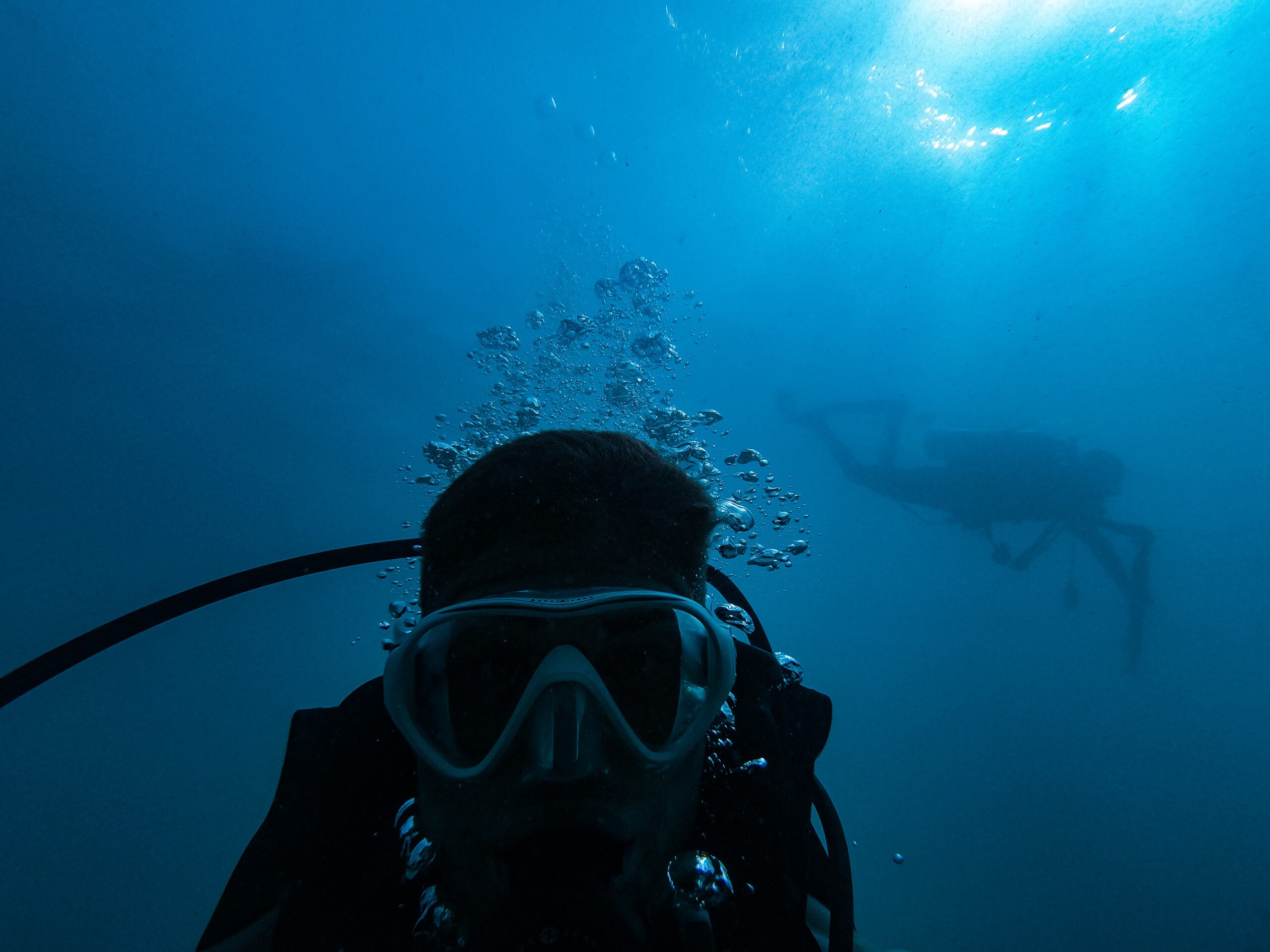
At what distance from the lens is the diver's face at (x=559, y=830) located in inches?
61.4

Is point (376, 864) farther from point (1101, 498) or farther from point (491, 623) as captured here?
point (1101, 498)

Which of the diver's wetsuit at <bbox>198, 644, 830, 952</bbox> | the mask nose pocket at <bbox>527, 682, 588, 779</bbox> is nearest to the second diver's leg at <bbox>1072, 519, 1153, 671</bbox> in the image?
the diver's wetsuit at <bbox>198, 644, 830, 952</bbox>

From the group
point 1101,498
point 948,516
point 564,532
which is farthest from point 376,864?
point 1101,498

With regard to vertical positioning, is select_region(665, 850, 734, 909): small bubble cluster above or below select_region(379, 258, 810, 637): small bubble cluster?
below

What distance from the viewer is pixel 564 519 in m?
2.29

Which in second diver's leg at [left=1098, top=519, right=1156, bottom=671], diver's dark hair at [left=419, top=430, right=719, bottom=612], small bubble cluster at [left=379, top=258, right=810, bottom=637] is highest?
small bubble cluster at [left=379, top=258, right=810, bottom=637]

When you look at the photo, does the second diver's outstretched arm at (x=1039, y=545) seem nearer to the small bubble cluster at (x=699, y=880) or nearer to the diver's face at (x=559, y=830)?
the small bubble cluster at (x=699, y=880)

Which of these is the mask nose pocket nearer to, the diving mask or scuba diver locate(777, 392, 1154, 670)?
the diving mask

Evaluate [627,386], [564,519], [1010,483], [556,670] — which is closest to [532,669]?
[556,670]

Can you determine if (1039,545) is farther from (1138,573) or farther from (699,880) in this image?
(699,880)

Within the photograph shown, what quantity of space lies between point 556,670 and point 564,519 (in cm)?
72

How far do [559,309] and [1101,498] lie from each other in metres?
21.8

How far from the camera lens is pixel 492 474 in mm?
2398

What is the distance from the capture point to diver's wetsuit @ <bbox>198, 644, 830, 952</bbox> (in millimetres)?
1953
